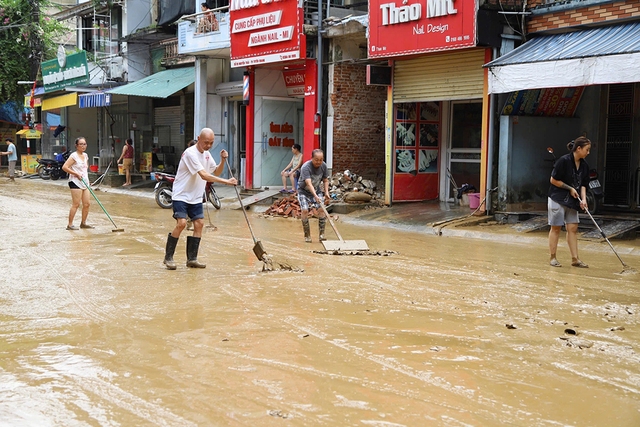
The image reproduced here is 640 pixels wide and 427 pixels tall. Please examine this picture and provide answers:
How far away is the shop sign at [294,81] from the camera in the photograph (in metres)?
20.1

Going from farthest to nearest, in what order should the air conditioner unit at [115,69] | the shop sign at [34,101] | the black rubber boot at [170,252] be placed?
the shop sign at [34,101] → the air conditioner unit at [115,69] → the black rubber boot at [170,252]

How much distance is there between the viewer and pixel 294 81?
806 inches

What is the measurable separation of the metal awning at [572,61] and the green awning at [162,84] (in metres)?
12.4

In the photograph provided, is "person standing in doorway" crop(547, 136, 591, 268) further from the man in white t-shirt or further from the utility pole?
the utility pole

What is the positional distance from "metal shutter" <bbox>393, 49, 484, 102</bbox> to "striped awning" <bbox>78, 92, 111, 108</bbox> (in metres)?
13.0

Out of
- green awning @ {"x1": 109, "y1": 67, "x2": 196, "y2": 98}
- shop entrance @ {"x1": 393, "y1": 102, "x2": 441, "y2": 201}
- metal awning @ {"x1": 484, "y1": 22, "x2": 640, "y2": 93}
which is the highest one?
Result: green awning @ {"x1": 109, "y1": 67, "x2": 196, "y2": 98}

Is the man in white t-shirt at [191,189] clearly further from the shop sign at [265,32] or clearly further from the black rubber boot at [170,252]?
the shop sign at [265,32]

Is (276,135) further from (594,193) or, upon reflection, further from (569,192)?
(569,192)

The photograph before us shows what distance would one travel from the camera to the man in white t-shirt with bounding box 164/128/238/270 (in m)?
8.94

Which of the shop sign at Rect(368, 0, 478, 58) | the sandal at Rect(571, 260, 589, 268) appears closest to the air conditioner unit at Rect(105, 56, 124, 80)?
the shop sign at Rect(368, 0, 478, 58)

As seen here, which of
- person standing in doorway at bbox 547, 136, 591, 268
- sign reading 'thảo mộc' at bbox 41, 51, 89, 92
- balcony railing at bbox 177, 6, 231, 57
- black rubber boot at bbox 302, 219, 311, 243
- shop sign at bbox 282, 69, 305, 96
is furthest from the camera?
sign reading 'thảo mộc' at bbox 41, 51, 89, 92

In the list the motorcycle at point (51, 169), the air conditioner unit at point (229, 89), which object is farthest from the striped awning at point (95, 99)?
the air conditioner unit at point (229, 89)

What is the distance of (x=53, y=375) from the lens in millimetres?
5059

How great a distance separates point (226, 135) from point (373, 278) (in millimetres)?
15822
